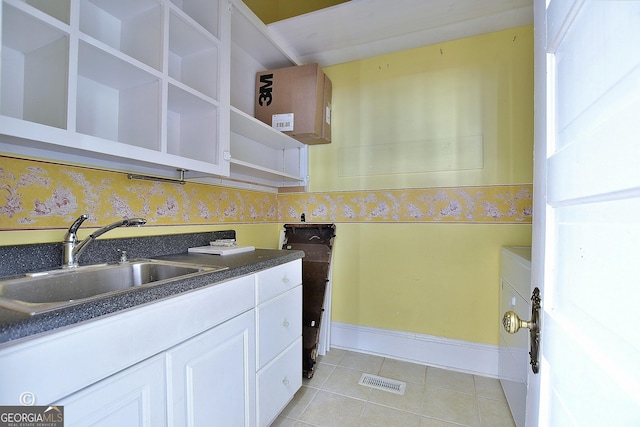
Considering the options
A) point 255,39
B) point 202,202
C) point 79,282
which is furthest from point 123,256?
point 255,39

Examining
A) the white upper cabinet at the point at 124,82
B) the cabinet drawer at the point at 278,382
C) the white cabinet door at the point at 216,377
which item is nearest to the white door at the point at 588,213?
the white cabinet door at the point at 216,377

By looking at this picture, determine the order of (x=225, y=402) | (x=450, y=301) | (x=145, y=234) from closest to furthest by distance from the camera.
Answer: (x=225, y=402)
(x=145, y=234)
(x=450, y=301)

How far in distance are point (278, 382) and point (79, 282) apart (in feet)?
3.28

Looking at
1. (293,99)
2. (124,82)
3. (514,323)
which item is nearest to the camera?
(514,323)

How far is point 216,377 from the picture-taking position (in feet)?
3.42

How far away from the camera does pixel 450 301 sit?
6.76ft

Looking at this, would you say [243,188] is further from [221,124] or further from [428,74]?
[428,74]

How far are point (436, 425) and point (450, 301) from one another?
2.69 feet

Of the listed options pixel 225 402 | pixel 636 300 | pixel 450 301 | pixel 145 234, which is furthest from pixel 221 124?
pixel 450 301

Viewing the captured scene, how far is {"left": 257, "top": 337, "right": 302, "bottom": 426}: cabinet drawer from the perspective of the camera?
1308mm

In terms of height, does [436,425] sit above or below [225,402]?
below

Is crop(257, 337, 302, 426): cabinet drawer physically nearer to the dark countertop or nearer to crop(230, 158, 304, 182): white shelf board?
the dark countertop

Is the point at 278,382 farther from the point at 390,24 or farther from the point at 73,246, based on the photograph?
the point at 390,24

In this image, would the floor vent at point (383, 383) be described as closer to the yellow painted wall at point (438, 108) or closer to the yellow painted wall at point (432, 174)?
the yellow painted wall at point (432, 174)
